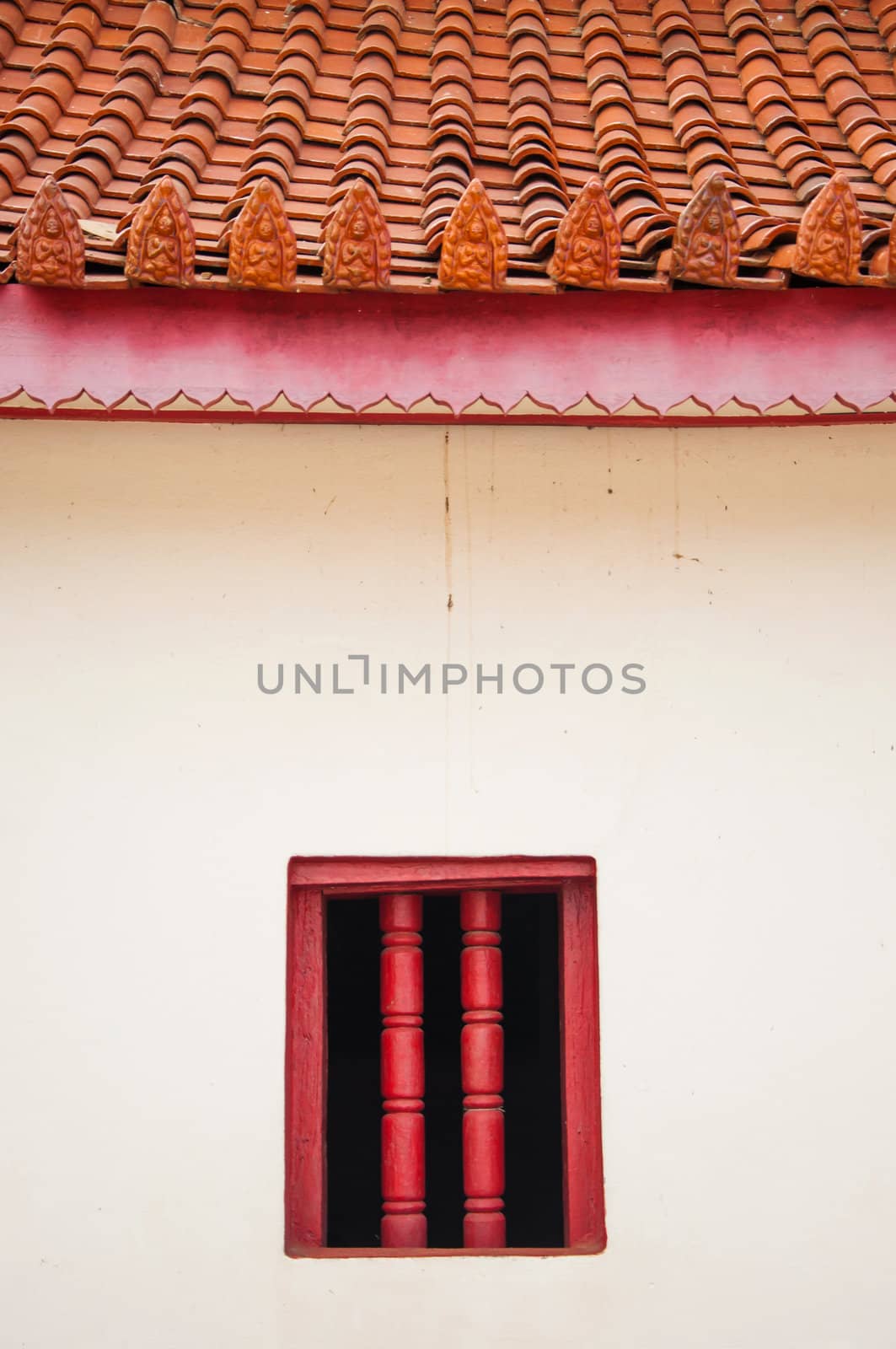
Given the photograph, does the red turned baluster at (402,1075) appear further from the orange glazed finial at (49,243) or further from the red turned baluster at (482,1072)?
the orange glazed finial at (49,243)

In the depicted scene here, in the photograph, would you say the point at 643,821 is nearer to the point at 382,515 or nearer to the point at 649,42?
the point at 382,515

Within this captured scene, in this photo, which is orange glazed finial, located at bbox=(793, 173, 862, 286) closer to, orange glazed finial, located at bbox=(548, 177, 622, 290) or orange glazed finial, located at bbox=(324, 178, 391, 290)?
orange glazed finial, located at bbox=(548, 177, 622, 290)

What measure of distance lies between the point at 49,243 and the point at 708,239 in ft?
4.24

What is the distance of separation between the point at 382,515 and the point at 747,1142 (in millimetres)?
1742

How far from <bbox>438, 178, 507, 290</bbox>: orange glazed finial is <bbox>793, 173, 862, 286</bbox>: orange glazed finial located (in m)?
0.61

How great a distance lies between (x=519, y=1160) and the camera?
20.7 feet

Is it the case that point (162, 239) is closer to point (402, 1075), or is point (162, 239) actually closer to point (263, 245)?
point (263, 245)

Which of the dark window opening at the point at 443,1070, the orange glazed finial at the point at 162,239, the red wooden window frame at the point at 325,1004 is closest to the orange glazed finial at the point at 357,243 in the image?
the orange glazed finial at the point at 162,239

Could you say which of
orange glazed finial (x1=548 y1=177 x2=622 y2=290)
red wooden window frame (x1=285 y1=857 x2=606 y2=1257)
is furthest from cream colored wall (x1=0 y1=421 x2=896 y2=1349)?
orange glazed finial (x1=548 y1=177 x2=622 y2=290)

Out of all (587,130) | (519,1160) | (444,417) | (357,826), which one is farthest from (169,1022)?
(519,1160)

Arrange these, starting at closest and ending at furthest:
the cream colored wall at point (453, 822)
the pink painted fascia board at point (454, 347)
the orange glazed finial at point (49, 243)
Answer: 1. the orange glazed finial at point (49, 243)
2. the pink painted fascia board at point (454, 347)
3. the cream colored wall at point (453, 822)

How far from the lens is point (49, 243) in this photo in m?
2.60

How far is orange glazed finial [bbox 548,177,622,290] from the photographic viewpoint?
2.60 m

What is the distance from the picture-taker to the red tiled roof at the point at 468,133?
8.75 feet
